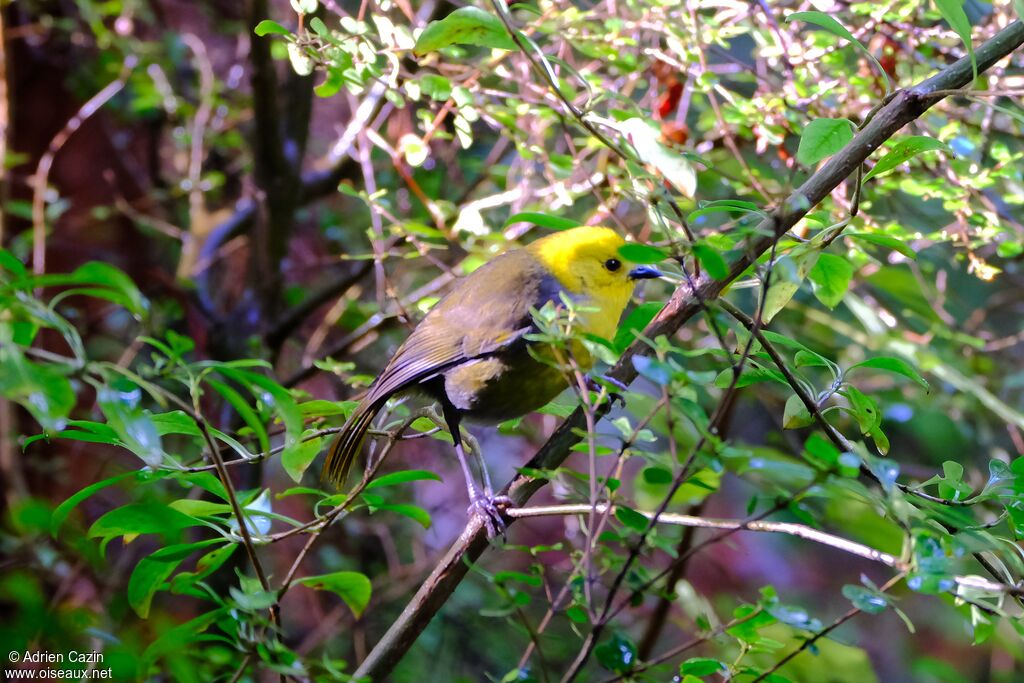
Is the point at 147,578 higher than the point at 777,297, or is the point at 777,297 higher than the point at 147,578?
the point at 777,297

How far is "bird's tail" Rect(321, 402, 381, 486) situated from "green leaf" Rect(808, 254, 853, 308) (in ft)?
2.89

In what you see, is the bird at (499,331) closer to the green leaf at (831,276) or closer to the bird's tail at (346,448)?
the bird's tail at (346,448)

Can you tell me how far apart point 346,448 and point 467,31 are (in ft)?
3.08

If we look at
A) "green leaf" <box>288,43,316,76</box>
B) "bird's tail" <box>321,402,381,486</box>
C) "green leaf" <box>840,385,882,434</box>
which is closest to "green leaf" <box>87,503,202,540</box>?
"bird's tail" <box>321,402,381,486</box>

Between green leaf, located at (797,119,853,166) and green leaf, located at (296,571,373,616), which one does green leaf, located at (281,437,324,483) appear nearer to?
green leaf, located at (296,571,373,616)

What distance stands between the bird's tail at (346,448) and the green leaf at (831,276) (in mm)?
880

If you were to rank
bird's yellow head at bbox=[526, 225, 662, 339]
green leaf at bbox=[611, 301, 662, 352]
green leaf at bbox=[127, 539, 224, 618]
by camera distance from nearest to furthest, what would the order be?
green leaf at bbox=[127, 539, 224, 618], green leaf at bbox=[611, 301, 662, 352], bird's yellow head at bbox=[526, 225, 662, 339]

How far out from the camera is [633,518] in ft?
3.48

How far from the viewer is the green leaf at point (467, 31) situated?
3.84 feet

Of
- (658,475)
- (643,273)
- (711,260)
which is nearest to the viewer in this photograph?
(711,260)

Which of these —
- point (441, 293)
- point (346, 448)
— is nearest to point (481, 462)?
point (346, 448)

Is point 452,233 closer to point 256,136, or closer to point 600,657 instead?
point 256,136

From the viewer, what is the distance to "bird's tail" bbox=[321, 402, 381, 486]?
1814mm

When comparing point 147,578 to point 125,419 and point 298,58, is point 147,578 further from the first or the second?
point 298,58
